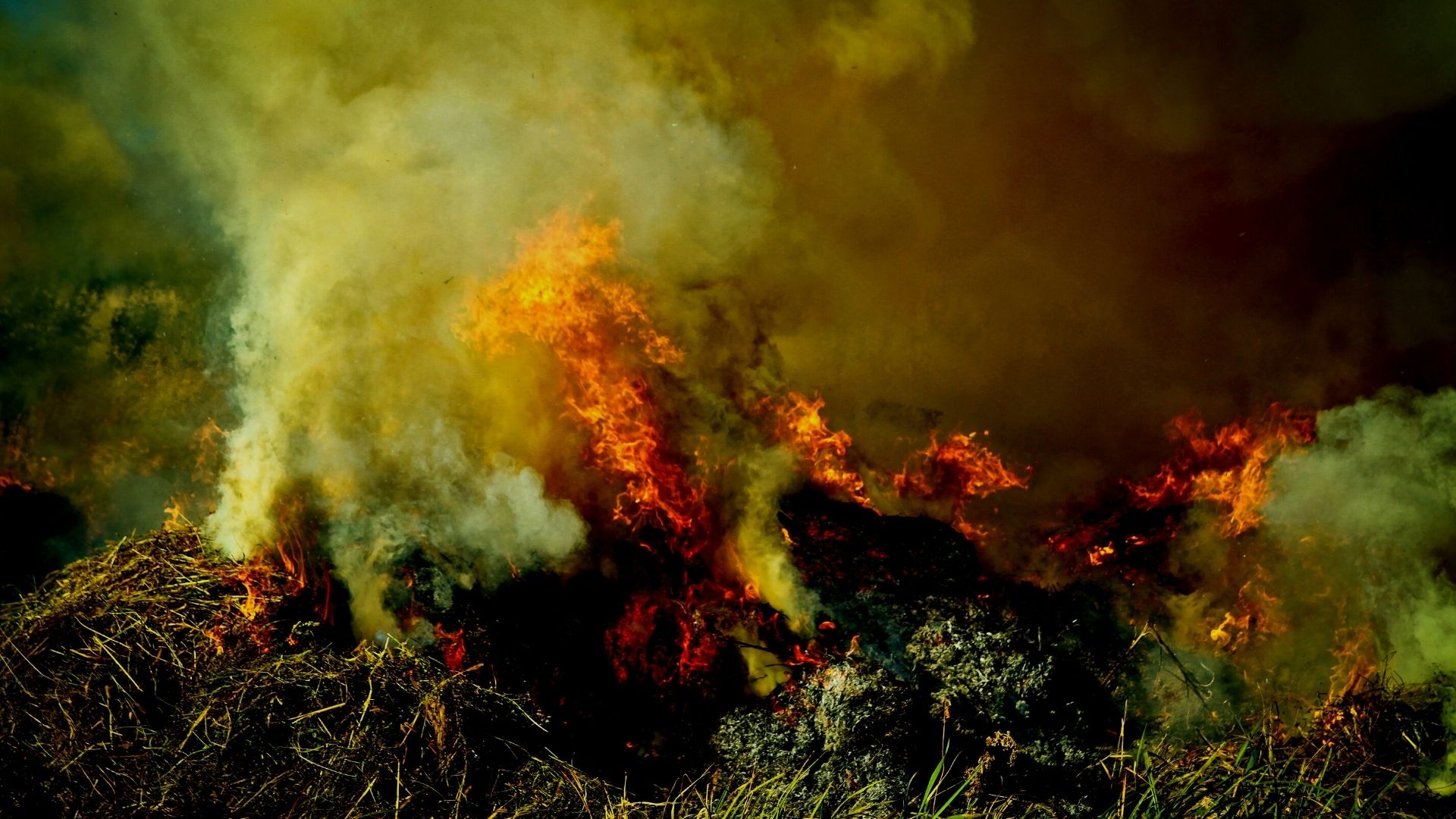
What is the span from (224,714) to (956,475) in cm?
444

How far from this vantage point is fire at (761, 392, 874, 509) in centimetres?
502

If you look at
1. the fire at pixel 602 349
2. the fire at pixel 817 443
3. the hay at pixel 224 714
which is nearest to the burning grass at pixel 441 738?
the hay at pixel 224 714

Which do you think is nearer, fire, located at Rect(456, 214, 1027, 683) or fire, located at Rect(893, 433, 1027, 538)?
fire, located at Rect(456, 214, 1027, 683)

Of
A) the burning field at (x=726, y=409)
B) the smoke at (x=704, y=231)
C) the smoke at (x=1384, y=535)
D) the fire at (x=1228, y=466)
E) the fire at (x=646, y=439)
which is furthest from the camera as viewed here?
the fire at (x=1228, y=466)

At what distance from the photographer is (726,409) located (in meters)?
4.97

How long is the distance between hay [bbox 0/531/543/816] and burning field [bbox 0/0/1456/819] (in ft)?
0.08

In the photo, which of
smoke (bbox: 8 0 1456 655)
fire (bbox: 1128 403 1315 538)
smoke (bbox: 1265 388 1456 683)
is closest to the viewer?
smoke (bbox: 8 0 1456 655)

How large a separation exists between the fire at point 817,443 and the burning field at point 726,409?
38 mm

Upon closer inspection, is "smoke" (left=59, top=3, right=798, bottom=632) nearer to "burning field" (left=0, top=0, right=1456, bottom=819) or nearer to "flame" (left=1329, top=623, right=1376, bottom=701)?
"burning field" (left=0, top=0, right=1456, bottom=819)

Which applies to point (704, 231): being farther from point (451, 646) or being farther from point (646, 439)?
point (451, 646)

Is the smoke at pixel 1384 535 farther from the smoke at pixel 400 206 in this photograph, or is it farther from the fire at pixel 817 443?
the smoke at pixel 400 206

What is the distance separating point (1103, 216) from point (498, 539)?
189 inches

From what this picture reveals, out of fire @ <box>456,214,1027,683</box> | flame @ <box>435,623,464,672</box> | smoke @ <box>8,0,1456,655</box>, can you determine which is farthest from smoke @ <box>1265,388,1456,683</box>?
flame @ <box>435,623,464,672</box>

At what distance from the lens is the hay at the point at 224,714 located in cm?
382
